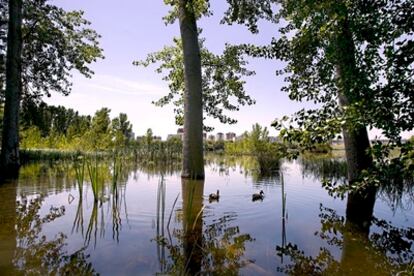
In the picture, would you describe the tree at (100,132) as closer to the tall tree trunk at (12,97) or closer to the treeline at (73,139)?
the treeline at (73,139)

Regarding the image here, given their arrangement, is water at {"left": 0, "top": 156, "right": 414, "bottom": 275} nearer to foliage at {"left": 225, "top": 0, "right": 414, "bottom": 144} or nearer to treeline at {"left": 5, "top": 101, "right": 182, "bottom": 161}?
foliage at {"left": 225, "top": 0, "right": 414, "bottom": 144}

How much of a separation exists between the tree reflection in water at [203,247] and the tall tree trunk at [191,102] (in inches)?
168

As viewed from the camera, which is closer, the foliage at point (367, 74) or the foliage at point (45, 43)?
the foliage at point (367, 74)

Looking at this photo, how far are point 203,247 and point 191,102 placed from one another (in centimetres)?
569

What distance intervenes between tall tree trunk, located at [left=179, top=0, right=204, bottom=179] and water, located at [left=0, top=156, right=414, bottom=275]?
2989 mm

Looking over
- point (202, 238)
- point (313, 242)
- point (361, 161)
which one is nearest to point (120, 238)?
point (202, 238)

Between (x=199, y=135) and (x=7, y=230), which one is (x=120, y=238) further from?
(x=199, y=135)

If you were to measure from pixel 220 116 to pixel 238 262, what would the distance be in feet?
31.9

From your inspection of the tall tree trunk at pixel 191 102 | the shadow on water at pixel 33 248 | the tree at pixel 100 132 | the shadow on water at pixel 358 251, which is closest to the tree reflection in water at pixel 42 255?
the shadow on water at pixel 33 248

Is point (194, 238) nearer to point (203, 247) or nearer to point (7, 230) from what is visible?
point (203, 247)

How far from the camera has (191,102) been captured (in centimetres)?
819

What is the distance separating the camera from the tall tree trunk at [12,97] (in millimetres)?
8094

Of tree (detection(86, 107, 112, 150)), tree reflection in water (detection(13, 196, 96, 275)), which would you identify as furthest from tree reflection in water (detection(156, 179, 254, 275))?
tree (detection(86, 107, 112, 150))

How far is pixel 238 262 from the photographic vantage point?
8.41 feet
